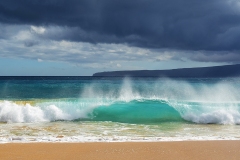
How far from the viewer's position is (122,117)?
1513 centimetres

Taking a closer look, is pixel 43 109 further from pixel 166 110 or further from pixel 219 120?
pixel 219 120

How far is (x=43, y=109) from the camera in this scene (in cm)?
1471

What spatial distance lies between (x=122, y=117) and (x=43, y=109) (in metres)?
4.27
